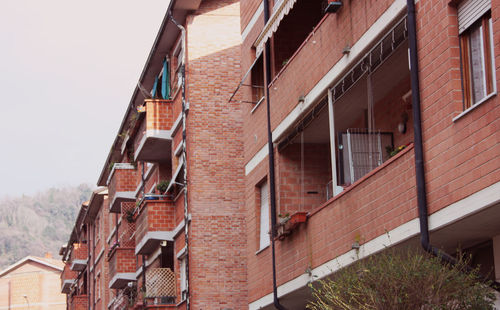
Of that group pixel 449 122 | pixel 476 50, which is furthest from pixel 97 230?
pixel 476 50

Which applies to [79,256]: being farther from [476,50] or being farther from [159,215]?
[476,50]

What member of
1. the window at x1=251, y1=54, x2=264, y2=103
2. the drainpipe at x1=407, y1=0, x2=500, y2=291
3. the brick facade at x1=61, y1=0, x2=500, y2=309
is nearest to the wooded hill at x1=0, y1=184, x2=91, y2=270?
the brick facade at x1=61, y1=0, x2=500, y2=309

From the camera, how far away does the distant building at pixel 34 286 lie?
260 ft

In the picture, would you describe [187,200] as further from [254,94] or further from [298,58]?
[298,58]

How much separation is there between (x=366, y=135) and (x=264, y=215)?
4.66 metres

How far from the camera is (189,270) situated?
25562 millimetres

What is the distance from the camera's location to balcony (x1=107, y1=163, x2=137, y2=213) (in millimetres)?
37031

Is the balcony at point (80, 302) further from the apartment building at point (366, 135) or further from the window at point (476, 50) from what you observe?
the window at point (476, 50)

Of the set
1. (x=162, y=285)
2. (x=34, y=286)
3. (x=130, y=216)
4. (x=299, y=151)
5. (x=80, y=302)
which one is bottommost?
(x=162, y=285)

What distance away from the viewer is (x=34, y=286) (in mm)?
79375

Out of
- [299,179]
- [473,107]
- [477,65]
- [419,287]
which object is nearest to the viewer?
[419,287]

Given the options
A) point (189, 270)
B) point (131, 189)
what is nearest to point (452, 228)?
point (189, 270)

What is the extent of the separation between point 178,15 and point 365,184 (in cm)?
1433

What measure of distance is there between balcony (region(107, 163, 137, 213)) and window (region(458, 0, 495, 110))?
26.6 meters
